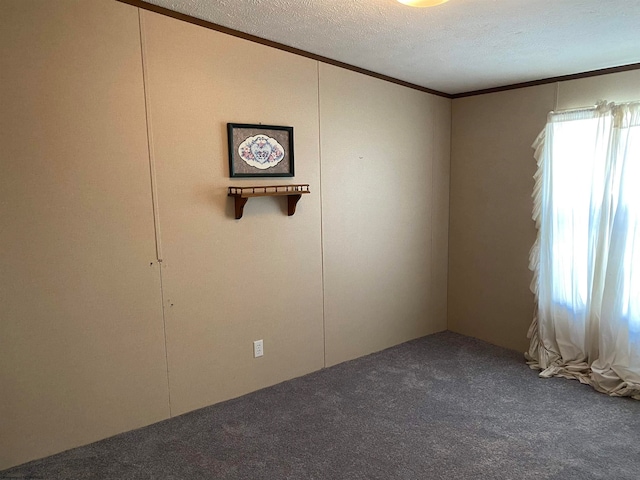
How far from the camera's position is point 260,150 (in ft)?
9.20

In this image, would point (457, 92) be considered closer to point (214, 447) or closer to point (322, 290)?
point (322, 290)

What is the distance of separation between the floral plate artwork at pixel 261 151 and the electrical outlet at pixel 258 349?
118 centimetres

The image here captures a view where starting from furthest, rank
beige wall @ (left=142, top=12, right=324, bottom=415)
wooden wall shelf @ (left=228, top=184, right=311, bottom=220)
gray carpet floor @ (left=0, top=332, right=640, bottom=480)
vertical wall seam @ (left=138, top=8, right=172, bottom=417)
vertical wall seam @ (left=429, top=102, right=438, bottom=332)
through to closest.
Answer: vertical wall seam @ (left=429, top=102, right=438, bottom=332), wooden wall shelf @ (left=228, top=184, right=311, bottom=220), beige wall @ (left=142, top=12, right=324, bottom=415), vertical wall seam @ (left=138, top=8, right=172, bottom=417), gray carpet floor @ (left=0, top=332, right=640, bottom=480)

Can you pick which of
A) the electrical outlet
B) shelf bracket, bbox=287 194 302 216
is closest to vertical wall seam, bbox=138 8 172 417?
the electrical outlet

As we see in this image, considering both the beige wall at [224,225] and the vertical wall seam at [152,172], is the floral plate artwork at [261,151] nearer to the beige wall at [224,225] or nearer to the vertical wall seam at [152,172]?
the beige wall at [224,225]

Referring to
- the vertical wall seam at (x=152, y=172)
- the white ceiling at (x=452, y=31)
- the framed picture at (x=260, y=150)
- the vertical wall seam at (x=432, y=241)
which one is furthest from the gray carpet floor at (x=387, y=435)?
the white ceiling at (x=452, y=31)

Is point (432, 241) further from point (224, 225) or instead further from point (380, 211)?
point (224, 225)

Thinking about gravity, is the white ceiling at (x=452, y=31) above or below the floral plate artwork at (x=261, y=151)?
above

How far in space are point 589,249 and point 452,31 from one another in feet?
6.18

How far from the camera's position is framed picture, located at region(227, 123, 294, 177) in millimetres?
2691

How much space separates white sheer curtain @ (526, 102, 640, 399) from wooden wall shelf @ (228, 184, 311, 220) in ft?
6.45

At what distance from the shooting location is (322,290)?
129 inches

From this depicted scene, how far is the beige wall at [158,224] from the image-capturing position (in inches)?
81.9

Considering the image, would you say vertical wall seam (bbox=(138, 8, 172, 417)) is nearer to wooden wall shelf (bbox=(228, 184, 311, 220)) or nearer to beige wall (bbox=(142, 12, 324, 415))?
beige wall (bbox=(142, 12, 324, 415))
